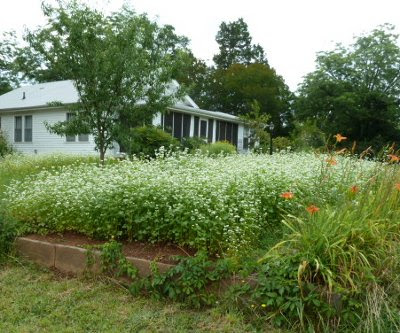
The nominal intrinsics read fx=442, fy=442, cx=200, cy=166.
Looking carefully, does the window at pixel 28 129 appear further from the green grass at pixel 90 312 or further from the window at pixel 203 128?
the green grass at pixel 90 312

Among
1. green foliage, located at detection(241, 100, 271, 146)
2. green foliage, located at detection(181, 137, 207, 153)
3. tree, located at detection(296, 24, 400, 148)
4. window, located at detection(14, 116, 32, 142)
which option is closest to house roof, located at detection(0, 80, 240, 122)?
window, located at detection(14, 116, 32, 142)

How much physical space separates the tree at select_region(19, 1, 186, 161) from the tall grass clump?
645 cm

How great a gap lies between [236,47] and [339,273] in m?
48.1

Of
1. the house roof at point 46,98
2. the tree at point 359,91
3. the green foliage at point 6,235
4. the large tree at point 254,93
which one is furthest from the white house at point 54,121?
the green foliage at point 6,235

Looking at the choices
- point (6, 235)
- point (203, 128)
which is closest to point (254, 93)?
point (203, 128)

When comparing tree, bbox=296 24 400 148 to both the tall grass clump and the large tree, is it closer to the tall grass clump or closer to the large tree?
the large tree

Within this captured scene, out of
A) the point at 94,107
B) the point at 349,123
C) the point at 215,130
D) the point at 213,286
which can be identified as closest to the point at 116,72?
the point at 94,107

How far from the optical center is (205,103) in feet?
135

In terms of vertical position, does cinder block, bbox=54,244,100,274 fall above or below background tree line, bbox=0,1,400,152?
below

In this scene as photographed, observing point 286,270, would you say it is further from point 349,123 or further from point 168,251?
point 349,123

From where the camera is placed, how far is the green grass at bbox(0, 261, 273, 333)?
315 cm

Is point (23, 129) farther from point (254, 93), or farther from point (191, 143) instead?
point (254, 93)

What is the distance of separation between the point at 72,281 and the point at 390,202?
2891 millimetres

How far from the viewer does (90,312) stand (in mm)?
3410
